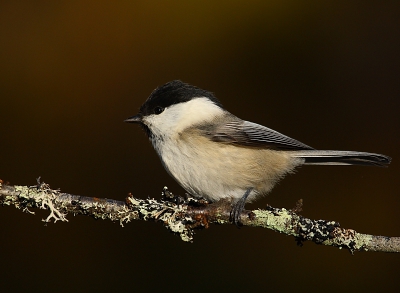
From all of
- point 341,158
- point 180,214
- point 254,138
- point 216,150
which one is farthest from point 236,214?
point 341,158

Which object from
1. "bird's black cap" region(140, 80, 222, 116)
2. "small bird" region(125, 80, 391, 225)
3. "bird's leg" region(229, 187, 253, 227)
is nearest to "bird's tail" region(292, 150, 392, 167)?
"small bird" region(125, 80, 391, 225)

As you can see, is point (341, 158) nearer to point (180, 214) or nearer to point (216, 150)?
point (216, 150)

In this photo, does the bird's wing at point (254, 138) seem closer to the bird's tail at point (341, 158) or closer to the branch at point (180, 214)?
the bird's tail at point (341, 158)

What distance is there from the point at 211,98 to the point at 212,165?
0.59 meters

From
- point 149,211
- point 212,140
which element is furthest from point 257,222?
point 212,140

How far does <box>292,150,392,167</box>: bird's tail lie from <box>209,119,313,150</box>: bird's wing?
0.06 metres

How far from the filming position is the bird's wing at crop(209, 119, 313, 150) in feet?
8.95

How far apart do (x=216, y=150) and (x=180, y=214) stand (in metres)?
0.67

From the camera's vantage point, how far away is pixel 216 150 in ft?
8.57

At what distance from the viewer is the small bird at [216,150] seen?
258 cm

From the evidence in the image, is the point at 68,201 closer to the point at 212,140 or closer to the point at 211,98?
the point at 212,140

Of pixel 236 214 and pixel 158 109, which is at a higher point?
pixel 158 109

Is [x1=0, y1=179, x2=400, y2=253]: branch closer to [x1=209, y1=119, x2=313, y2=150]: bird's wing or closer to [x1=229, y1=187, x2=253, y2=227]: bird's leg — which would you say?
[x1=229, y1=187, x2=253, y2=227]: bird's leg

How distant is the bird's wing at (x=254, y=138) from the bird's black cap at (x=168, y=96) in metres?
0.31
